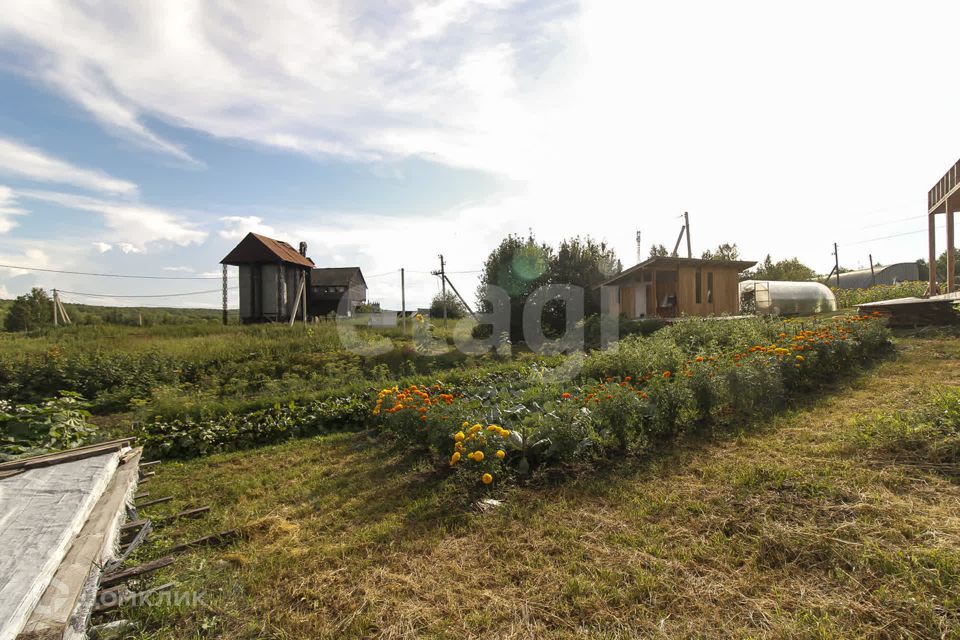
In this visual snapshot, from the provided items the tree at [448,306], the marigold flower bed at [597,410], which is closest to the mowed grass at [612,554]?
the marigold flower bed at [597,410]

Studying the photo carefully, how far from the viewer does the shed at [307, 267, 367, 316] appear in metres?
27.5

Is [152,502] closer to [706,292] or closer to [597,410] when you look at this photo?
[597,410]

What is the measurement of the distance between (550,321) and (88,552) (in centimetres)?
1380

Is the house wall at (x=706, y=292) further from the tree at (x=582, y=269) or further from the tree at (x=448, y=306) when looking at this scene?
the tree at (x=448, y=306)

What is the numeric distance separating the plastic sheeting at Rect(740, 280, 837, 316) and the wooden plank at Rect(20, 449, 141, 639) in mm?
19698

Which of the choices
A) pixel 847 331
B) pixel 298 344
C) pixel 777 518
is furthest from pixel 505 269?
pixel 777 518

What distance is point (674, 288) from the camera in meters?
17.2

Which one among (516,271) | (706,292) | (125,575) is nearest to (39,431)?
(125,575)

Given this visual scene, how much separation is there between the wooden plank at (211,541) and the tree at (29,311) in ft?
82.0

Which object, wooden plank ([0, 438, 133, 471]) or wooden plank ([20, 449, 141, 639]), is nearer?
wooden plank ([20, 449, 141, 639])

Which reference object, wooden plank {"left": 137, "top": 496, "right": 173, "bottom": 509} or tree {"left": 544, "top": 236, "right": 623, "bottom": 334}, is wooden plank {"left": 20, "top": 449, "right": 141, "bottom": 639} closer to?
wooden plank {"left": 137, "top": 496, "right": 173, "bottom": 509}

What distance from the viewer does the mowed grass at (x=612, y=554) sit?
1808 millimetres

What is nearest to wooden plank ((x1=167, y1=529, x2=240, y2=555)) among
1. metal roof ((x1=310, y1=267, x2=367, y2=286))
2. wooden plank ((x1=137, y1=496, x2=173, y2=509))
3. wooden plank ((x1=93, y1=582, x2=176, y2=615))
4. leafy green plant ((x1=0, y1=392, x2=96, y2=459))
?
wooden plank ((x1=93, y1=582, x2=176, y2=615))

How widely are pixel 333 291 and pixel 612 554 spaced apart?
2858cm
